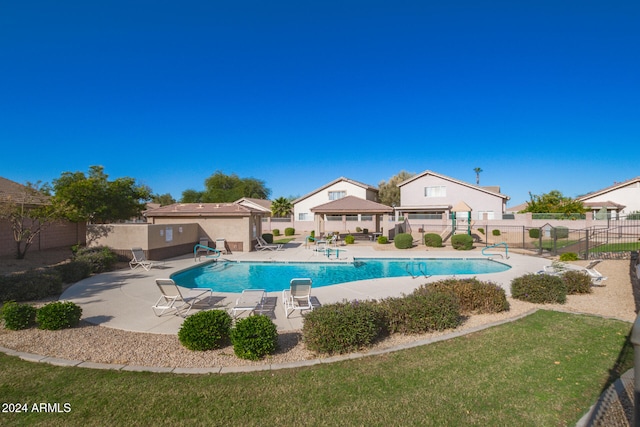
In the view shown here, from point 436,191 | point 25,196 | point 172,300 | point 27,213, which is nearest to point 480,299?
point 172,300

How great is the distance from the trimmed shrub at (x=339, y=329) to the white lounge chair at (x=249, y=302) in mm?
2311

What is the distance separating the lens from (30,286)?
888 centimetres

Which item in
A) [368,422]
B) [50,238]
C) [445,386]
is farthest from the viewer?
[50,238]

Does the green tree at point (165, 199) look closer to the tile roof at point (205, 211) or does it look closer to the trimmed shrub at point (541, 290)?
the tile roof at point (205, 211)

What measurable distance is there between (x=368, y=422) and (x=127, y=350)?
4.25 metres

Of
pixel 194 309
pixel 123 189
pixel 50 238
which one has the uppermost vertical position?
pixel 123 189

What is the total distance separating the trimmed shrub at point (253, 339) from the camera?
5203mm

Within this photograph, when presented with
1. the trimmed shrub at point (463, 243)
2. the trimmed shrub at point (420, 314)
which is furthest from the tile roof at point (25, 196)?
the trimmed shrub at point (463, 243)

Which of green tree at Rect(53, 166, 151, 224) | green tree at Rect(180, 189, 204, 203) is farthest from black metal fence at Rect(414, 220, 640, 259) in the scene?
green tree at Rect(180, 189, 204, 203)

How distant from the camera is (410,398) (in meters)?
3.94

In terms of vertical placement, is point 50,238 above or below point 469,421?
above

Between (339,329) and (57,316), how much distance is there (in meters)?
5.62

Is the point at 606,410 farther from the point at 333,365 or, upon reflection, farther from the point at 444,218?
the point at 444,218

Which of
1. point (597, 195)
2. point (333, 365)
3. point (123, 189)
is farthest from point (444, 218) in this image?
point (333, 365)
